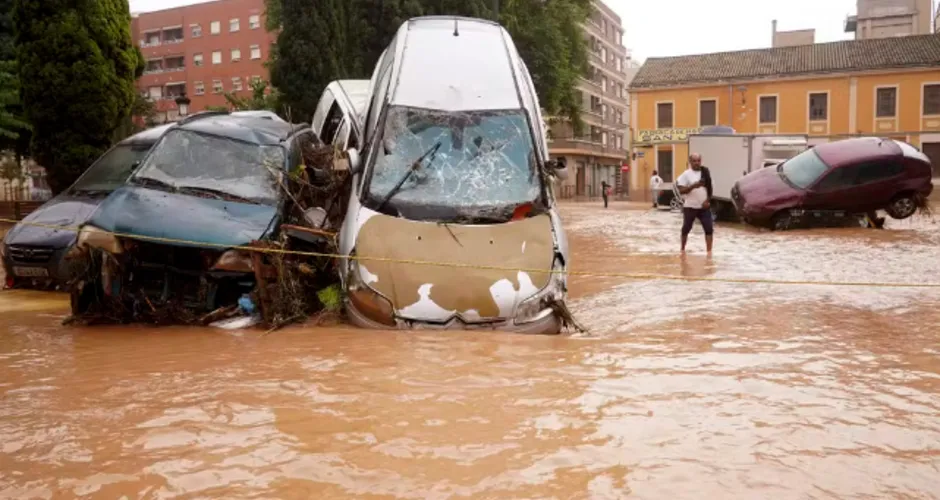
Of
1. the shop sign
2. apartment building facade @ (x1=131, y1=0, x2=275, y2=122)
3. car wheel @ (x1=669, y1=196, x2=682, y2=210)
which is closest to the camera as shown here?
car wheel @ (x1=669, y1=196, x2=682, y2=210)

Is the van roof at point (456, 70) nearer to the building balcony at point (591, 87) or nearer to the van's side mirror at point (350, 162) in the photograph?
the van's side mirror at point (350, 162)

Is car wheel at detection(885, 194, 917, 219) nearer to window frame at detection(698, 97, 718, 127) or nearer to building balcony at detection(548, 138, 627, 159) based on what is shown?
window frame at detection(698, 97, 718, 127)

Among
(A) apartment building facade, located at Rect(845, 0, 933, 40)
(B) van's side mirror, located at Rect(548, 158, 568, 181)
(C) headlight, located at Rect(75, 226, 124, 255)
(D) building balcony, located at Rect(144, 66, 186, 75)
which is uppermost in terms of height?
(A) apartment building facade, located at Rect(845, 0, 933, 40)

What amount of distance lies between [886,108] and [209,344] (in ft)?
148

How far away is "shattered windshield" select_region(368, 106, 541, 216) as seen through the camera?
7.64m

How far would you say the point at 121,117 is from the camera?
19.2 meters

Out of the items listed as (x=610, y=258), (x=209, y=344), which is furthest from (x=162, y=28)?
(x=209, y=344)

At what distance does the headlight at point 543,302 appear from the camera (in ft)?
21.9

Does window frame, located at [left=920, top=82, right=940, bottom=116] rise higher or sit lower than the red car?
higher

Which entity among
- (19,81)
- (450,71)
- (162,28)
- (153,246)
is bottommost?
(153,246)

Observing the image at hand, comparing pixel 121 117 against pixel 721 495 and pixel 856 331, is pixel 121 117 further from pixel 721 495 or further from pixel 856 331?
pixel 721 495

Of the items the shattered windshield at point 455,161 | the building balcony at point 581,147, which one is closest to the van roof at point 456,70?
the shattered windshield at point 455,161

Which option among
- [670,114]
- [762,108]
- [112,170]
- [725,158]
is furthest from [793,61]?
[112,170]

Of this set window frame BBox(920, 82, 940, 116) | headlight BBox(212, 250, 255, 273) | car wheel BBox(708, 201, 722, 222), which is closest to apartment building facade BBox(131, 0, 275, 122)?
window frame BBox(920, 82, 940, 116)
